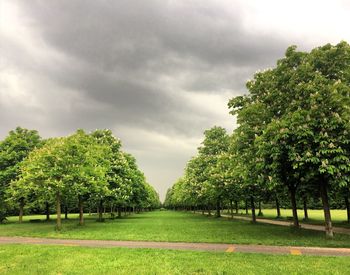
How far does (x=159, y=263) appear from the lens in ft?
42.3

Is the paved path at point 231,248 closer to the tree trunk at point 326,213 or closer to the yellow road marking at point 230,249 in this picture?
the yellow road marking at point 230,249

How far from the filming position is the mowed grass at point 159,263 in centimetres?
1157

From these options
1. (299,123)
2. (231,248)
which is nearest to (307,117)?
(299,123)

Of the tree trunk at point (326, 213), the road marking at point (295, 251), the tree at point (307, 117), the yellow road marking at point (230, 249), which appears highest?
the tree at point (307, 117)

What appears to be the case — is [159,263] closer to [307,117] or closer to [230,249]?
[230,249]

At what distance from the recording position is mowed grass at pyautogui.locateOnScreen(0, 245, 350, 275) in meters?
11.6

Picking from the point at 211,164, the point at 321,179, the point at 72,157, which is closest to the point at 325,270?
the point at 321,179

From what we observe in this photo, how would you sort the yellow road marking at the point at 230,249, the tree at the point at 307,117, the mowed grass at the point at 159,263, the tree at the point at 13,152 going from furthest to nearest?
1. the tree at the point at 13,152
2. the tree at the point at 307,117
3. the yellow road marking at the point at 230,249
4. the mowed grass at the point at 159,263

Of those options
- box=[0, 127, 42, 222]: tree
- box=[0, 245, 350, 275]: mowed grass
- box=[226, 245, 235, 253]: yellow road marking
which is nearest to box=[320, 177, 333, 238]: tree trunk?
box=[226, 245, 235, 253]: yellow road marking

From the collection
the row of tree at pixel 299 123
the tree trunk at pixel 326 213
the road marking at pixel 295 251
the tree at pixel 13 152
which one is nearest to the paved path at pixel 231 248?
the road marking at pixel 295 251

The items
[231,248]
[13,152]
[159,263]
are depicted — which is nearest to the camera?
[159,263]

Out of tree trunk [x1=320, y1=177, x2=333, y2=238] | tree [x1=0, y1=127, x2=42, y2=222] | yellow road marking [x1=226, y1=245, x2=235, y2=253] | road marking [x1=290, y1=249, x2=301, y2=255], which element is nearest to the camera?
road marking [x1=290, y1=249, x2=301, y2=255]

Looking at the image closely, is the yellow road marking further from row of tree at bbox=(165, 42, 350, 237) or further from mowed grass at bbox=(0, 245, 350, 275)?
row of tree at bbox=(165, 42, 350, 237)

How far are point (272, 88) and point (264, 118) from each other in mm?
2426
